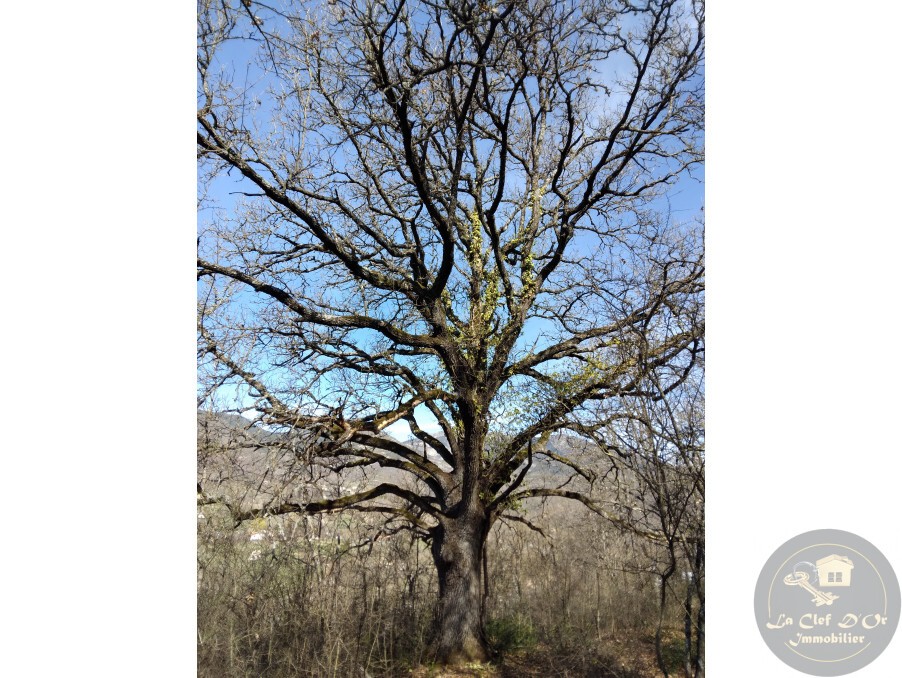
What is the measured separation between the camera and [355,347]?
3.27m

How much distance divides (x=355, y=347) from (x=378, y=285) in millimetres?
415

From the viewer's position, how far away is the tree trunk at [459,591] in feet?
10.9
